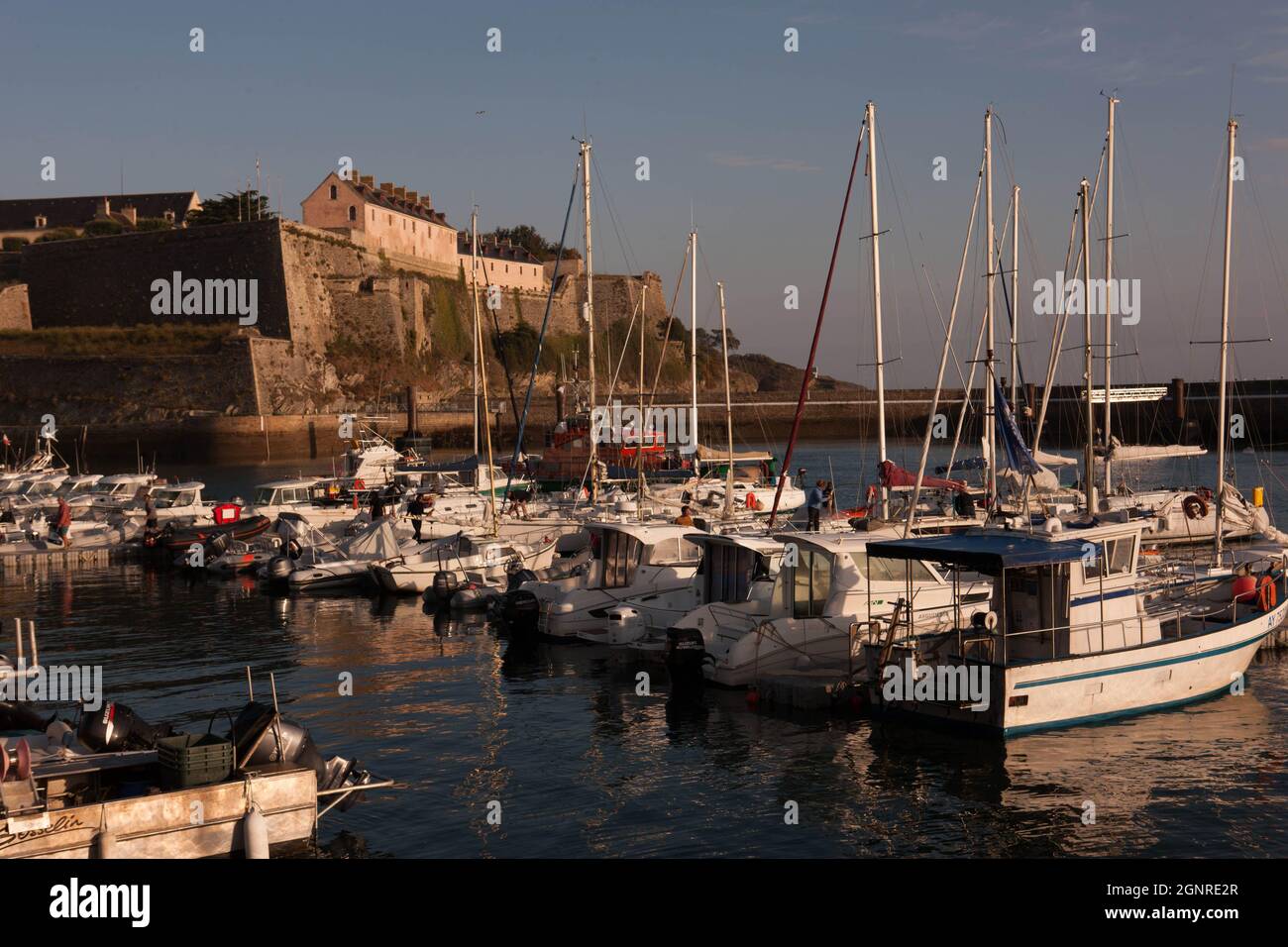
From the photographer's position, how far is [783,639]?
17.6 metres

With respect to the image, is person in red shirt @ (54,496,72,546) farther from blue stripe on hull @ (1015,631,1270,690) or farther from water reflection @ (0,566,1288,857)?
blue stripe on hull @ (1015,631,1270,690)

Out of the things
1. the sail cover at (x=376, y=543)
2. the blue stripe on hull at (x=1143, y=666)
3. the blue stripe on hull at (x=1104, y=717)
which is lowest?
the blue stripe on hull at (x=1104, y=717)

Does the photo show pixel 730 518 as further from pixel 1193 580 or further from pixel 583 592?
pixel 1193 580

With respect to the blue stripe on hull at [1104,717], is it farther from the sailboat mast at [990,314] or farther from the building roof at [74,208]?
the building roof at [74,208]

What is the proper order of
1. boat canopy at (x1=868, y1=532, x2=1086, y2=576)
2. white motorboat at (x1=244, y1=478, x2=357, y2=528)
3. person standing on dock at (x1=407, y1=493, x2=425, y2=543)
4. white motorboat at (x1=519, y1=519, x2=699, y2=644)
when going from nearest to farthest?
boat canopy at (x1=868, y1=532, x2=1086, y2=576) < white motorboat at (x1=519, y1=519, x2=699, y2=644) < person standing on dock at (x1=407, y1=493, x2=425, y2=543) < white motorboat at (x1=244, y1=478, x2=357, y2=528)

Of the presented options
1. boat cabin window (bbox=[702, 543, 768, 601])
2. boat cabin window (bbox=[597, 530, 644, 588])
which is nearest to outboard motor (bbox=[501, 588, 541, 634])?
boat cabin window (bbox=[597, 530, 644, 588])

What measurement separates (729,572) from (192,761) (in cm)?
1075

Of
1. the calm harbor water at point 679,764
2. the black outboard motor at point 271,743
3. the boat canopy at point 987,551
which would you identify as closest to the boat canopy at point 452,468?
the calm harbor water at point 679,764

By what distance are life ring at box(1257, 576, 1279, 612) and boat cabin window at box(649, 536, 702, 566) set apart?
8.72 metres

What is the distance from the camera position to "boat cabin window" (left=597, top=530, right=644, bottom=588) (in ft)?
73.5

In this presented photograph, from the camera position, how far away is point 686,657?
18266 millimetres

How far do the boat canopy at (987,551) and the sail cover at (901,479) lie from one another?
4536 mm

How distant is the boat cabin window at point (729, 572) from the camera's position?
19.9 metres

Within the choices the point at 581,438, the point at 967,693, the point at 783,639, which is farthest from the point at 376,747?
the point at 581,438
